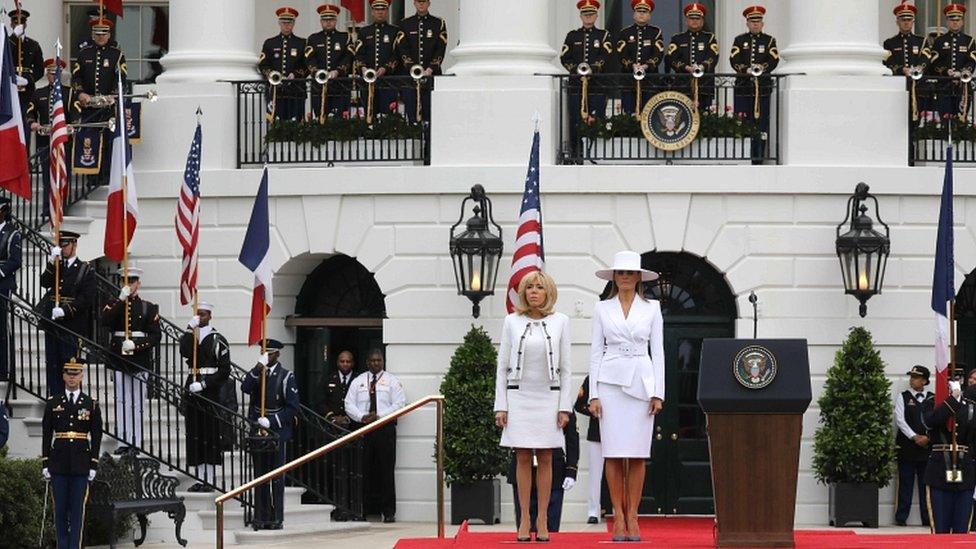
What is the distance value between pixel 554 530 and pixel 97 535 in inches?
252

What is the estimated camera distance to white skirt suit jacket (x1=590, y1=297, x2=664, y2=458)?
19.5 m

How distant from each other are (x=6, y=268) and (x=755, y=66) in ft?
30.4

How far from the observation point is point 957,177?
99.6 ft

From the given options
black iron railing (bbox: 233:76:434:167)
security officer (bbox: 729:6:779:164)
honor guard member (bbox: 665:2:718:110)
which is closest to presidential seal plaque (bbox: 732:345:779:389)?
security officer (bbox: 729:6:779:164)

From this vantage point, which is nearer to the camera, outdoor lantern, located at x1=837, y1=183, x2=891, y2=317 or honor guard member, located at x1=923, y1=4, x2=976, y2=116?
outdoor lantern, located at x1=837, y1=183, x2=891, y2=317

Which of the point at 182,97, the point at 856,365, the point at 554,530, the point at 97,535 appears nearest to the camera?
the point at 554,530

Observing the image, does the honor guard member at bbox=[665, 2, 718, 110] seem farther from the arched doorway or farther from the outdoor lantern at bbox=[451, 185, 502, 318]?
the outdoor lantern at bbox=[451, 185, 502, 318]

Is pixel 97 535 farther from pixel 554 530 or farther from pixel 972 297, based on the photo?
pixel 972 297

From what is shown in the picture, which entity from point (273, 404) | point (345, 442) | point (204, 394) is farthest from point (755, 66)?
point (345, 442)

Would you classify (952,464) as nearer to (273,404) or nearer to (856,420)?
(856,420)

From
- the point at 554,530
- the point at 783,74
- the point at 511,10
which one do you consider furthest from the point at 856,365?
the point at 554,530

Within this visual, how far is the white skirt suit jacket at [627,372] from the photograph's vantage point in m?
19.5

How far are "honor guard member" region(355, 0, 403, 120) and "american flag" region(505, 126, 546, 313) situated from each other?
3.22 meters

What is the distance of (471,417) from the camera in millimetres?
29469
